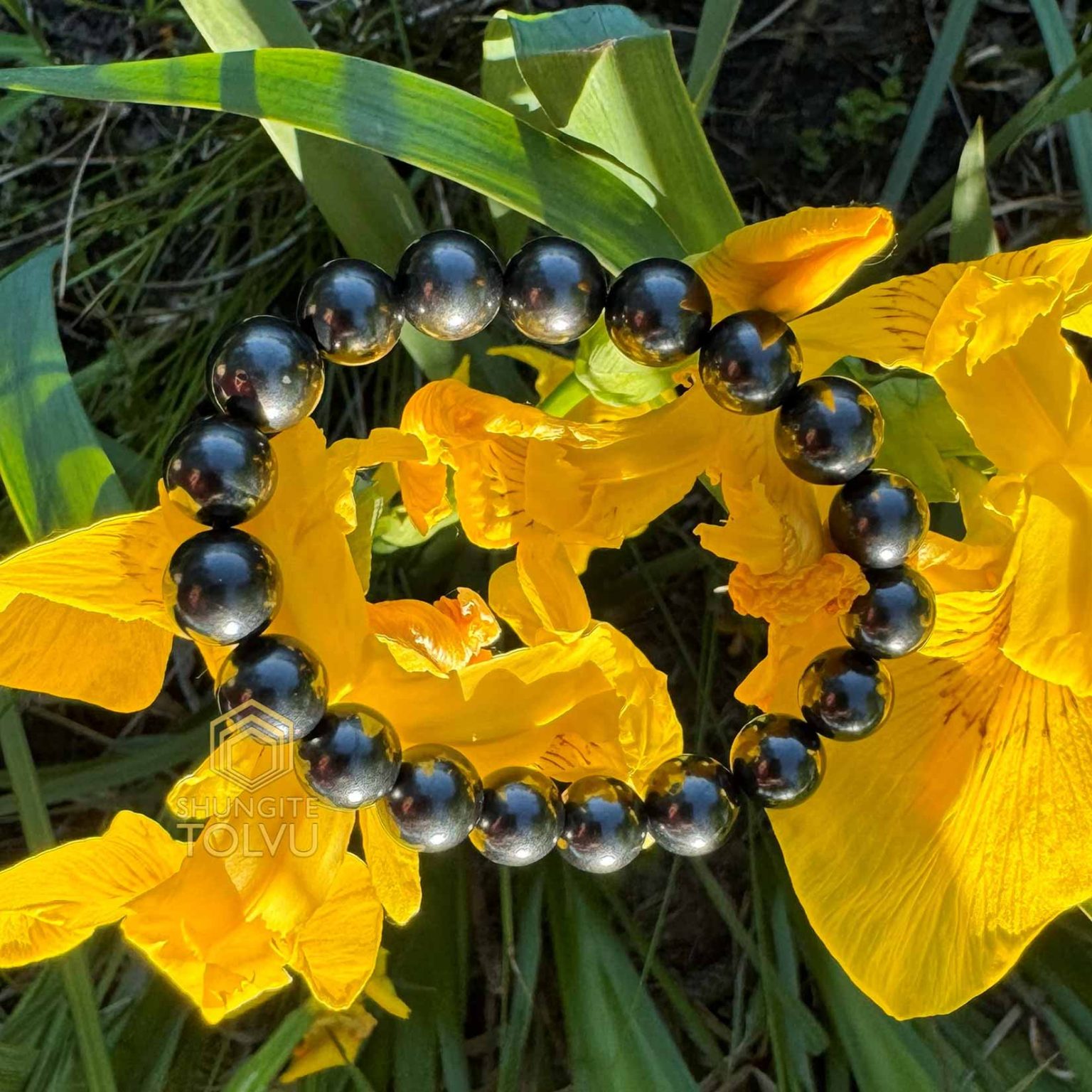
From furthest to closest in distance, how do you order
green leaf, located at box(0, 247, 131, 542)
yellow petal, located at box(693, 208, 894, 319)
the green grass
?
the green grass
green leaf, located at box(0, 247, 131, 542)
yellow petal, located at box(693, 208, 894, 319)

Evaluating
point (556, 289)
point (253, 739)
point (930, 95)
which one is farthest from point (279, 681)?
point (930, 95)

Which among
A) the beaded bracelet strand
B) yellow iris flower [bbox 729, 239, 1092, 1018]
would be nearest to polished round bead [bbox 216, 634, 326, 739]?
the beaded bracelet strand

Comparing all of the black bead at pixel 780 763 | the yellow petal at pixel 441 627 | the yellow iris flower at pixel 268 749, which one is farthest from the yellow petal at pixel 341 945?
the black bead at pixel 780 763

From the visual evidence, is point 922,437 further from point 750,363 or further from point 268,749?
point 268,749

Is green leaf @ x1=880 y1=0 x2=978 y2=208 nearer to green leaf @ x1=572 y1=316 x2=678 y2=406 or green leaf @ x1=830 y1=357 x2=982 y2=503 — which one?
green leaf @ x1=830 y1=357 x2=982 y2=503

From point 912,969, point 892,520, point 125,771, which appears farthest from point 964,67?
point 125,771

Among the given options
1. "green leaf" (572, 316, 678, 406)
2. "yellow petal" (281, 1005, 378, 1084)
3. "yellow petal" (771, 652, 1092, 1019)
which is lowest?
"yellow petal" (281, 1005, 378, 1084)

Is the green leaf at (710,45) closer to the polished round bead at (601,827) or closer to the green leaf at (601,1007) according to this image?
the polished round bead at (601,827)
